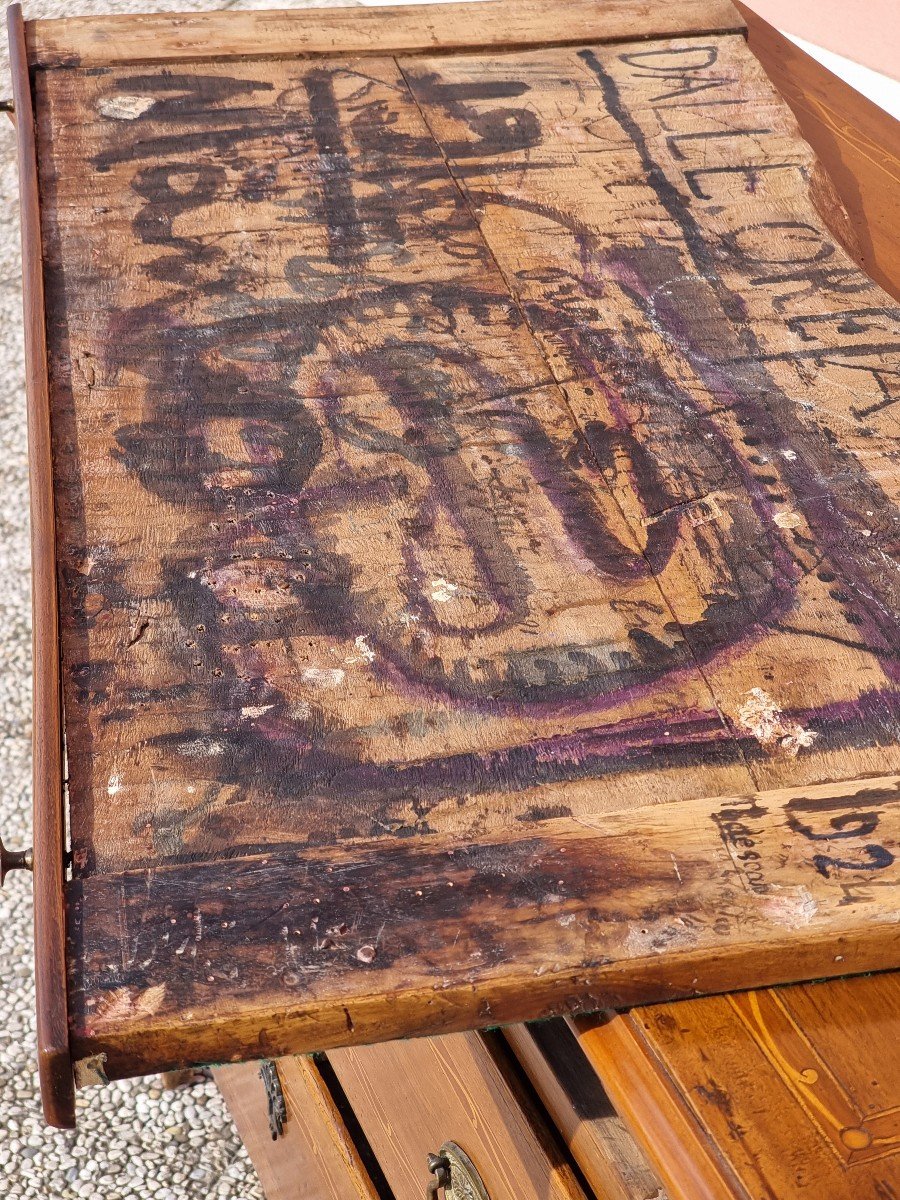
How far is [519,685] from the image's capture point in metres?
1.15

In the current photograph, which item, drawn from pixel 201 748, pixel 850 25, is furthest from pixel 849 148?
pixel 201 748

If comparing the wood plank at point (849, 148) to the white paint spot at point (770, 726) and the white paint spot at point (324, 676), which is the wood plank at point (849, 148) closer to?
the white paint spot at point (770, 726)

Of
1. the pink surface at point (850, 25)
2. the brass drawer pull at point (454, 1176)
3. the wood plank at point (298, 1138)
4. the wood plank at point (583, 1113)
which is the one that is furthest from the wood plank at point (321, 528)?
the pink surface at point (850, 25)

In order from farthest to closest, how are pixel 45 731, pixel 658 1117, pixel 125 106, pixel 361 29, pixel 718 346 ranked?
1. pixel 361 29
2. pixel 125 106
3. pixel 718 346
4. pixel 45 731
5. pixel 658 1117

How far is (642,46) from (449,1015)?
1611 millimetres

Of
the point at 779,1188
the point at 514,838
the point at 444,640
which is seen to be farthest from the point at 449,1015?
the point at 444,640

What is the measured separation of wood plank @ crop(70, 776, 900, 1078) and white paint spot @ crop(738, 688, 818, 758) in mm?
93

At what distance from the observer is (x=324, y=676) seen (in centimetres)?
114

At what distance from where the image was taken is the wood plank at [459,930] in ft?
2.95

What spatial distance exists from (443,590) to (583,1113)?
49 cm

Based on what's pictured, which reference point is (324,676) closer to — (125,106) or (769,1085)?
(769,1085)

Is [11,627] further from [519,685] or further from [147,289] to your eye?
[519,685]

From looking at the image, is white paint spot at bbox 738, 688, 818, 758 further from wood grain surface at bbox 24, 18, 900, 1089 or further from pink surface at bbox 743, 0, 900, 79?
pink surface at bbox 743, 0, 900, 79

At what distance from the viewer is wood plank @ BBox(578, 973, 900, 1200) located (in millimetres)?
869
